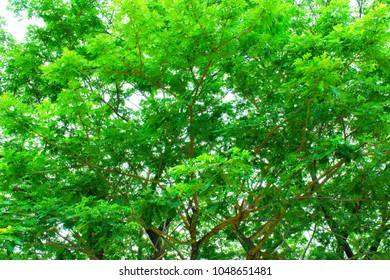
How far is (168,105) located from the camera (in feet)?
19.3

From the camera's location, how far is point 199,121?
6477 mm

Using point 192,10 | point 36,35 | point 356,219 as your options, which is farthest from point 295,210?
point 36,35

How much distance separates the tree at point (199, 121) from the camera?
513 centimetres

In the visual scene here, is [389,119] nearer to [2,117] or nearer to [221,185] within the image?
[221,185]

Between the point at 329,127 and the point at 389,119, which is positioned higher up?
the point at 329,127

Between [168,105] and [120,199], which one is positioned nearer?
[168,105]

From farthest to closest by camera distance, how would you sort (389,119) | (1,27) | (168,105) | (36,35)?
(1,27), (36,35), (168,105), (389,119)

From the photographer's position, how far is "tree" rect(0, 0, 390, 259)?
16.8 ft

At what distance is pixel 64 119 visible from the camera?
617 centimetres

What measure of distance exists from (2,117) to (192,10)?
282 centimetres

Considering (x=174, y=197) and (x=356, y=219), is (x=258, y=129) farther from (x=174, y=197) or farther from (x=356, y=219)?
(x=356, y=219)

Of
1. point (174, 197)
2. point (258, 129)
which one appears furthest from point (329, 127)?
point (174, 197)

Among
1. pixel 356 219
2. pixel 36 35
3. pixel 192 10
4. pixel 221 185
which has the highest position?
pixel 36 35

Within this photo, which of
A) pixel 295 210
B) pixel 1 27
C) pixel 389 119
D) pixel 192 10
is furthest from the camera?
pixel 1 27
